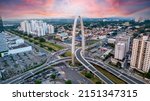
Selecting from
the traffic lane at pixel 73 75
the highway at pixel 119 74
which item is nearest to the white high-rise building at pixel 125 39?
the highway at pixel 119 74

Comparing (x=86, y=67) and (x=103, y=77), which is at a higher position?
(x=86, y=67)

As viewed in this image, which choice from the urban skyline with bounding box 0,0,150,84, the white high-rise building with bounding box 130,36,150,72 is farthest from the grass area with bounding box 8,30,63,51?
the white high-rise building with bounding box 130,36,150,72

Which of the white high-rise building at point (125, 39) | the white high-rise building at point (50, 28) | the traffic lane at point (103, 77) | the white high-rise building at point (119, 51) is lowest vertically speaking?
the traffic lane at point (103, 77)

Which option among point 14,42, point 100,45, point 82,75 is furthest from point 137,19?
point 14,42

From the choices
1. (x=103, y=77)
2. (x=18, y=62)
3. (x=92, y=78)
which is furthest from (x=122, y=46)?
(x=18, y=62)

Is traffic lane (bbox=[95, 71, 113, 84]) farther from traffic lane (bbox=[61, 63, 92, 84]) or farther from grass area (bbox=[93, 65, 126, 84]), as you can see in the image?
traffic lane (bbox=[61, 63, 92, 84])

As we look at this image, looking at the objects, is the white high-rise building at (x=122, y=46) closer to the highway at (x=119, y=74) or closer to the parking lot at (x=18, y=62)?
the highway at (x=119, y=74)

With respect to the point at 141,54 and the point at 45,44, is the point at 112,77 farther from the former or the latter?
the point at 45,44
